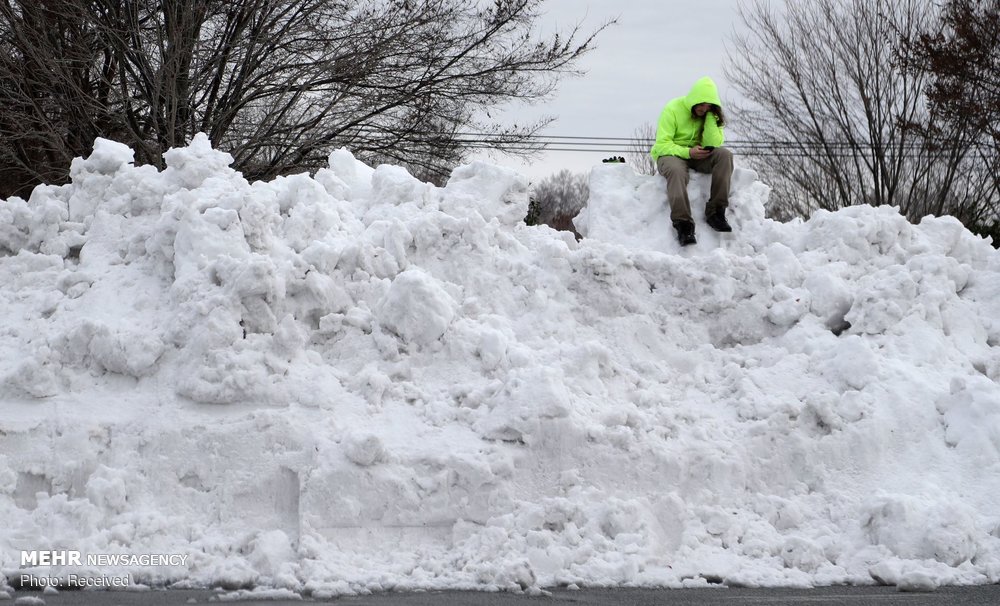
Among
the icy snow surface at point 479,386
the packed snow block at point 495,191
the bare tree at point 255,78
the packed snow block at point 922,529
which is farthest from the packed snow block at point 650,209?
the bare tree at point 255,78

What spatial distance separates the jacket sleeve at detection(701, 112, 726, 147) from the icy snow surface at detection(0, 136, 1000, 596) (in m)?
0.33

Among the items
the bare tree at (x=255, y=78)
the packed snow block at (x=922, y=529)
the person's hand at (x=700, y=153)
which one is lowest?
the packed snow block at (x=922, y=529)

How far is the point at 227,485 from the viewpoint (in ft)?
20.0

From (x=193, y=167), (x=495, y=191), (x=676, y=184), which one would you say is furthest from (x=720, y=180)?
(x=193, y=167)

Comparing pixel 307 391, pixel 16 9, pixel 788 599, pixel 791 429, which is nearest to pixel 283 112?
pixel 16 9

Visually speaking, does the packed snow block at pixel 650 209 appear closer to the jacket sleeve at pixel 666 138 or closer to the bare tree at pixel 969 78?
the jacket sleeve at pixel 666 138

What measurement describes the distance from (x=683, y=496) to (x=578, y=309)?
1.75 meters

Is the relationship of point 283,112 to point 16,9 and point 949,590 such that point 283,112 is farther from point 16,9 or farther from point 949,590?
point 949,590

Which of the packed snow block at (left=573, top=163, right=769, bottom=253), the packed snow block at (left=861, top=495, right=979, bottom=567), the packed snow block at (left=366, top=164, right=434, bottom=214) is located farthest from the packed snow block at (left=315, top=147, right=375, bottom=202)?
the packed snow block at (left=861, top=495, right=979, bottom=567)

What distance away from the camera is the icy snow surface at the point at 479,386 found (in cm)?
589

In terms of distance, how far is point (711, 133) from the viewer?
8539mm

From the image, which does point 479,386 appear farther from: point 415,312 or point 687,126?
point 687,126

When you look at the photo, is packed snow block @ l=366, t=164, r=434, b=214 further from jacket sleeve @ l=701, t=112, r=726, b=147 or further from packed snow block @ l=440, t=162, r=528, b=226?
jacket sleeve @ l=701, t=112, r=726, b=147

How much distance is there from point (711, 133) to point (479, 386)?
3118 millimetres
